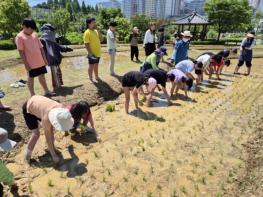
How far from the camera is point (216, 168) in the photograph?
4.79m

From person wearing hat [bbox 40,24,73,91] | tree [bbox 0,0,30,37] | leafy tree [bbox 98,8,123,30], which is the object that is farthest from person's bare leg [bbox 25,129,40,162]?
leafy tree [bbox 98,8,123,30]

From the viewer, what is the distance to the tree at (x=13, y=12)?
1870 cm

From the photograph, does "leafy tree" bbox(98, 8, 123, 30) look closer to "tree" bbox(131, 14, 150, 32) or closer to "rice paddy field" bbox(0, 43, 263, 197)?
"tree" bbox(131, 14, 150, 32)

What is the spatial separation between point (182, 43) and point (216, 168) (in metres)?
6.08

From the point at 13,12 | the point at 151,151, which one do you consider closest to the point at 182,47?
the point at 151,151

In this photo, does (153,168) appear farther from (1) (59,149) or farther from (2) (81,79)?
(2) (81,79)

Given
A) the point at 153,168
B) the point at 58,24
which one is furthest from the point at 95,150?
the point at 58,24

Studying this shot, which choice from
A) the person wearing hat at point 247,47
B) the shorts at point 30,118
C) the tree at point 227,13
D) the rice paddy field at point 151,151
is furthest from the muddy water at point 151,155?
the tree at point 227,13

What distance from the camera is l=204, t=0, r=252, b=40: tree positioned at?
30656 millimetres

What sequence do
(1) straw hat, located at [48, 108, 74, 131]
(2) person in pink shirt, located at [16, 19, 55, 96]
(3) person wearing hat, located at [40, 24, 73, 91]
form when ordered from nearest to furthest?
(1) straw hat, located at [48, 108, 74, 131]
(2) person in pink shirt, located at [16, 19, 55, 96]
(3) person wearing hat, located at [40, 24, 73, 91]

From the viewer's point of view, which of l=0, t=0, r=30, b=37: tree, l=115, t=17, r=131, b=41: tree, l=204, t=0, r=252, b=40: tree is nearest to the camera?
l=0, t=0, r=30, b=37: tree

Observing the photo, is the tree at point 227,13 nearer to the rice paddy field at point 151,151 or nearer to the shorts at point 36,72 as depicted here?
the rice paddy field at point 151,151

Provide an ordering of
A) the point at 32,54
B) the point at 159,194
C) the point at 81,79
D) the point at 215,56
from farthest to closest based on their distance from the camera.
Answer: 1. the point at 215,56
2. the point at 81,79
3. the point at 32,54
4. the point at 159,194

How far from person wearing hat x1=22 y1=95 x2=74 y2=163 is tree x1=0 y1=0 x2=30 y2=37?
53.1ft
